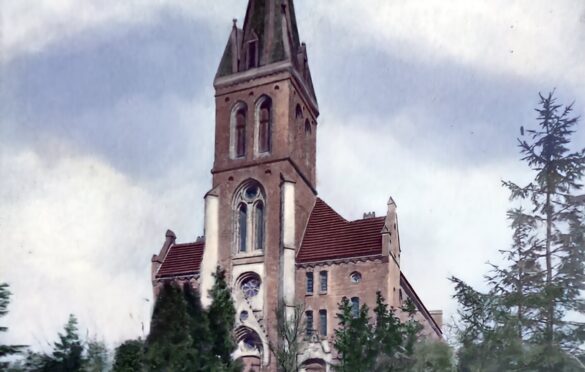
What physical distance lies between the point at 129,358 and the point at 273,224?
20319 millimetres

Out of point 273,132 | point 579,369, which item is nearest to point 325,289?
point 273,132

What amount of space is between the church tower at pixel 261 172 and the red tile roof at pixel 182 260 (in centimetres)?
164

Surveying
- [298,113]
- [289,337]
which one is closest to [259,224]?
[298,113]

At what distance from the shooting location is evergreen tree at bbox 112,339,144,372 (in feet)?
73.8

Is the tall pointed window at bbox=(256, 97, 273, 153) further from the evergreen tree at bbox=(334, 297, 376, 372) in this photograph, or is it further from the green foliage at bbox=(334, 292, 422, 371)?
the green foliage at bbox=(334, 292, 422, 371)

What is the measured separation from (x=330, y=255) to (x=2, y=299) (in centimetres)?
2121

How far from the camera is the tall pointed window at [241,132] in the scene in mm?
45625

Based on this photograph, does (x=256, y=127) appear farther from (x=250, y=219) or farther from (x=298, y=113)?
(x=250, y=219)

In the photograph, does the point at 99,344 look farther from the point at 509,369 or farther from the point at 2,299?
the point at 509,369

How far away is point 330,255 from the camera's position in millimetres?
41406

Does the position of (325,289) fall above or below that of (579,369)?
above

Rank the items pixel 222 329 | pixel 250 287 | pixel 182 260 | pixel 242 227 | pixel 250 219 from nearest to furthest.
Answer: pixel 222 329 < pixel 250 287 < pixel 250 219 < pixel 242 227 < pixel 182 260

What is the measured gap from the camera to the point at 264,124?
4550 centimetres

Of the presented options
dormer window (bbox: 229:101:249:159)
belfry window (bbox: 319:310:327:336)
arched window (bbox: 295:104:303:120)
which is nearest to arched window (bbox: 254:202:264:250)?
dormer window (bbox: 229:101:249:159)
